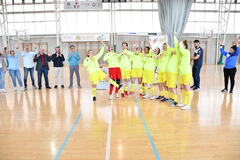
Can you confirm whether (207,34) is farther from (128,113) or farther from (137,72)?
(128,113)

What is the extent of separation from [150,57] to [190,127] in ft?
8.67

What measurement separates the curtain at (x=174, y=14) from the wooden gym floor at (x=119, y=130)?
8537 mm

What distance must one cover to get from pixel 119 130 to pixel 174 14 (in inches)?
459

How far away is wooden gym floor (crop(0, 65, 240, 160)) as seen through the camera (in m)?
2.85

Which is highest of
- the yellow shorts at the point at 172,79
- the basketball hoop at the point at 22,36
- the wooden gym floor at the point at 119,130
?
the basketball hoop at the point at 22,36

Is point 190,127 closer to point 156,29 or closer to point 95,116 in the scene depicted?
point 95,116

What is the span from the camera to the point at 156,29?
21.4 m

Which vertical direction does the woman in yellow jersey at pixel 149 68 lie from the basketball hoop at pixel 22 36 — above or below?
below

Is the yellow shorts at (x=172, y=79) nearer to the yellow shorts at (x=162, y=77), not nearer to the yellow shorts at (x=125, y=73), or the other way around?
the yellow shorts at (x=162, y=77)

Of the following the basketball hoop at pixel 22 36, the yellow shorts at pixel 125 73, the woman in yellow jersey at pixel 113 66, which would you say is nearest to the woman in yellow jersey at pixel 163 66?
the yellow shorts at pixel 125 73

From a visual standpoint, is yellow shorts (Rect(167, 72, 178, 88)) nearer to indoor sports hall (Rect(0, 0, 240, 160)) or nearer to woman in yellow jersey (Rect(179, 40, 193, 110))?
indoor sports hall (Rect(0, 0, 240, 160))

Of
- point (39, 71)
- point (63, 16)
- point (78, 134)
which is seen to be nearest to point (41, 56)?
point (39, 71)

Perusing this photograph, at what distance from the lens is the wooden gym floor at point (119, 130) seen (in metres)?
2.85

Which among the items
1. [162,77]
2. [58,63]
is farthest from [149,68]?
[58,63]
